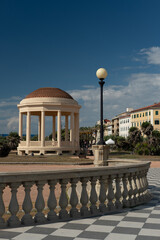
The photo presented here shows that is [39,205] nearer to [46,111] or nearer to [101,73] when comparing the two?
[101,73]

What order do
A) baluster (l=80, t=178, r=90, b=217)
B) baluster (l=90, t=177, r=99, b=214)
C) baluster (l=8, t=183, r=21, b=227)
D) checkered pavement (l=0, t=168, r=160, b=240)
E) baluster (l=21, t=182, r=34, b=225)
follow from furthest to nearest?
baluster (l=90, t=177, r=99, b=214) < baluster (l=80, t=178, r=90, b=217) < baluster (l=21, t=182, r=34, b=225) < baluster (l=8, t=183, r=21, b=227) < checkered pavement (l=0, t=168, r=160, b=240)

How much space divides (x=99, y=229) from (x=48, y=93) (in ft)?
190

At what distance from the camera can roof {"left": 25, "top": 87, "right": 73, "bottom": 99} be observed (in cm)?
6289

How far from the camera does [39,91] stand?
6512 centimetres

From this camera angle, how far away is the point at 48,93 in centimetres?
6344

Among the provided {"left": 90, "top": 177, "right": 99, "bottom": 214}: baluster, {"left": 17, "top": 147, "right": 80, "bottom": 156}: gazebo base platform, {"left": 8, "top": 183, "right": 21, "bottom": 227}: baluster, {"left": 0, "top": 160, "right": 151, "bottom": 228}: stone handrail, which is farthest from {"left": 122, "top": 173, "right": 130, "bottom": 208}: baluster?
{"left": 17, "top": 147, "right": 80, "bottom": 156}: gazebo base platform

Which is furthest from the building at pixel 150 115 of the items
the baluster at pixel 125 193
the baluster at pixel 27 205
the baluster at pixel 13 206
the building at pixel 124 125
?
the baluster at pixel 13 206

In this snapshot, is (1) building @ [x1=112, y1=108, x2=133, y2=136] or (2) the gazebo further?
(1) building @ [x1=112, y1=108, x2=133, y2=136]

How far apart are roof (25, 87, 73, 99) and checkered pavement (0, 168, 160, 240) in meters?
55.6

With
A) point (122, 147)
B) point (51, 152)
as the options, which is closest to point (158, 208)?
point (51, 152)

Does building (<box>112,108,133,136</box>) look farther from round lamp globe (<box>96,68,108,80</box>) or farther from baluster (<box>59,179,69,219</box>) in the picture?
baluster (<box>59,179,69,219</box>)

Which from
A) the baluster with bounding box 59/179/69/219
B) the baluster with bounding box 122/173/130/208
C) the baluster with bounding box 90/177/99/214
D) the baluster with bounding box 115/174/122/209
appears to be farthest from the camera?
the baluster with bounding box 122/173/130/208

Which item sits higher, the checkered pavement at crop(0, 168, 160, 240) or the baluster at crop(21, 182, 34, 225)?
the baluster at crop(21, 182, 34, 225)

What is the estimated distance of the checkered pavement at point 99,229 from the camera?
6031 mm
